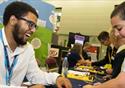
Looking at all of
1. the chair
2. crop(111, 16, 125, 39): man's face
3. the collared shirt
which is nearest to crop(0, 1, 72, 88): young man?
the collared shirt

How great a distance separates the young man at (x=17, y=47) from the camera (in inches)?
79.7

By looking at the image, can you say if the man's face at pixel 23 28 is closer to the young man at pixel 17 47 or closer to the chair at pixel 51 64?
the young man at pixel 17 47

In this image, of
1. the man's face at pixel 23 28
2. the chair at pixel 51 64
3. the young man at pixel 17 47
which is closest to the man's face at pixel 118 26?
the young man at pixel 17 47

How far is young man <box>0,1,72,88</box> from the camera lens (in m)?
A: 2.02

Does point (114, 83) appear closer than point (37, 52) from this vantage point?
Yes

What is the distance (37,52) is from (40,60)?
10cm

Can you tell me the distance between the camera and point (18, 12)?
2.12 metres

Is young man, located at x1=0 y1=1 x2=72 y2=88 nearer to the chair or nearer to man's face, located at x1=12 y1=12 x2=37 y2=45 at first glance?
man's face, located at x1=12 y1=12 x2=37 y2=45

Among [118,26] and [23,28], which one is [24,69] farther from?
[118,26]

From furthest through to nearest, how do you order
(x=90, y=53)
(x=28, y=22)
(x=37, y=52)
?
(x=90, y=53), (x=37, y=52), (x=28, y=22)

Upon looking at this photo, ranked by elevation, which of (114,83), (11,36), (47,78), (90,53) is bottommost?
(90,53)

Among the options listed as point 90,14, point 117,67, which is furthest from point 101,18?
point 117,67

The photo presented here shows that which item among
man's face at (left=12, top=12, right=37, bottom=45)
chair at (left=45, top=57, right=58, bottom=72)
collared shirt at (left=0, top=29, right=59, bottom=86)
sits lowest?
chair at (left=45, top=57, right=58, bottom=72)

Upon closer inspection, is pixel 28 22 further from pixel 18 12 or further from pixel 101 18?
pixel 101 18
